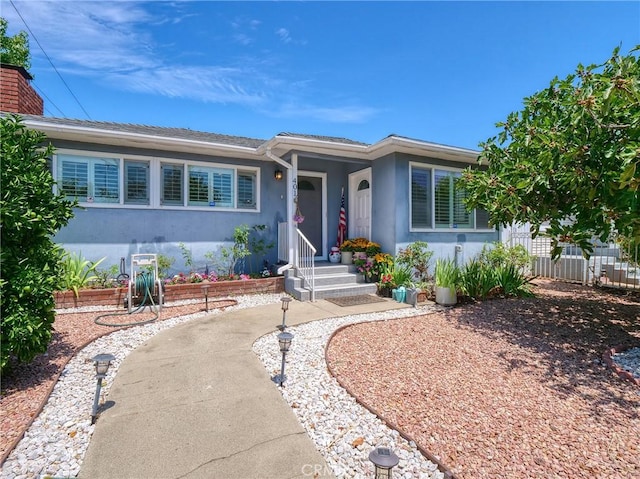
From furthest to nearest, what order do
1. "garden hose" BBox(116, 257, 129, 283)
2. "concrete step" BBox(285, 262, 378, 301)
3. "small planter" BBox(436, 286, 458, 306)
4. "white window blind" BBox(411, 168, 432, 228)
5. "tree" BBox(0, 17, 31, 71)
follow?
"tree" BBox(0, 17, 31, 71) → "white window blind" BBox(411, 168, 432, 228) → "concrete step" BBox(285, 262, 378, 301) → "garden hose" BBox(116, 257, 129, 283) → "small planter" BBox(436, 286, 458, 306)

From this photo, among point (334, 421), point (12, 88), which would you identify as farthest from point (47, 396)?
point (12, 88)

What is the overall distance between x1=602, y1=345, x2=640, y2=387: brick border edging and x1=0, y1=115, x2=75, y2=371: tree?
19.7 ft

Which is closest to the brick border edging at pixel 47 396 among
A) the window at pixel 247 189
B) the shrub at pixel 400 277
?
the window at pixel 247 189

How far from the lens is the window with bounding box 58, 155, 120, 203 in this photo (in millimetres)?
6966

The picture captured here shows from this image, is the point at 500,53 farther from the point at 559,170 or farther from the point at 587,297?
the point at 587,297

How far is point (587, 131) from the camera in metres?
4.16

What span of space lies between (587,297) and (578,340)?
12.5ft

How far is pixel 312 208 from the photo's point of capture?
9.48 m

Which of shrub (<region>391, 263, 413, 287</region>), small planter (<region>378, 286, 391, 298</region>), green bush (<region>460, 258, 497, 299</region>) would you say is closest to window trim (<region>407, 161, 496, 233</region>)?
shrub (<region>391, 263, 413, 287</region>)

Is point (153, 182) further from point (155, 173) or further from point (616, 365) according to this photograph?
point (616, 365)

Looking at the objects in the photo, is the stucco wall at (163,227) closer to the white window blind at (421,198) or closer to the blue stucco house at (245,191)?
the blue stucco house at (245,191)

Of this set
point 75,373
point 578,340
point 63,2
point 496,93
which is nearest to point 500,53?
point 496,93

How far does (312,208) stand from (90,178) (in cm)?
536

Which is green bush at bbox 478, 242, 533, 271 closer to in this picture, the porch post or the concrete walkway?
the porch post
